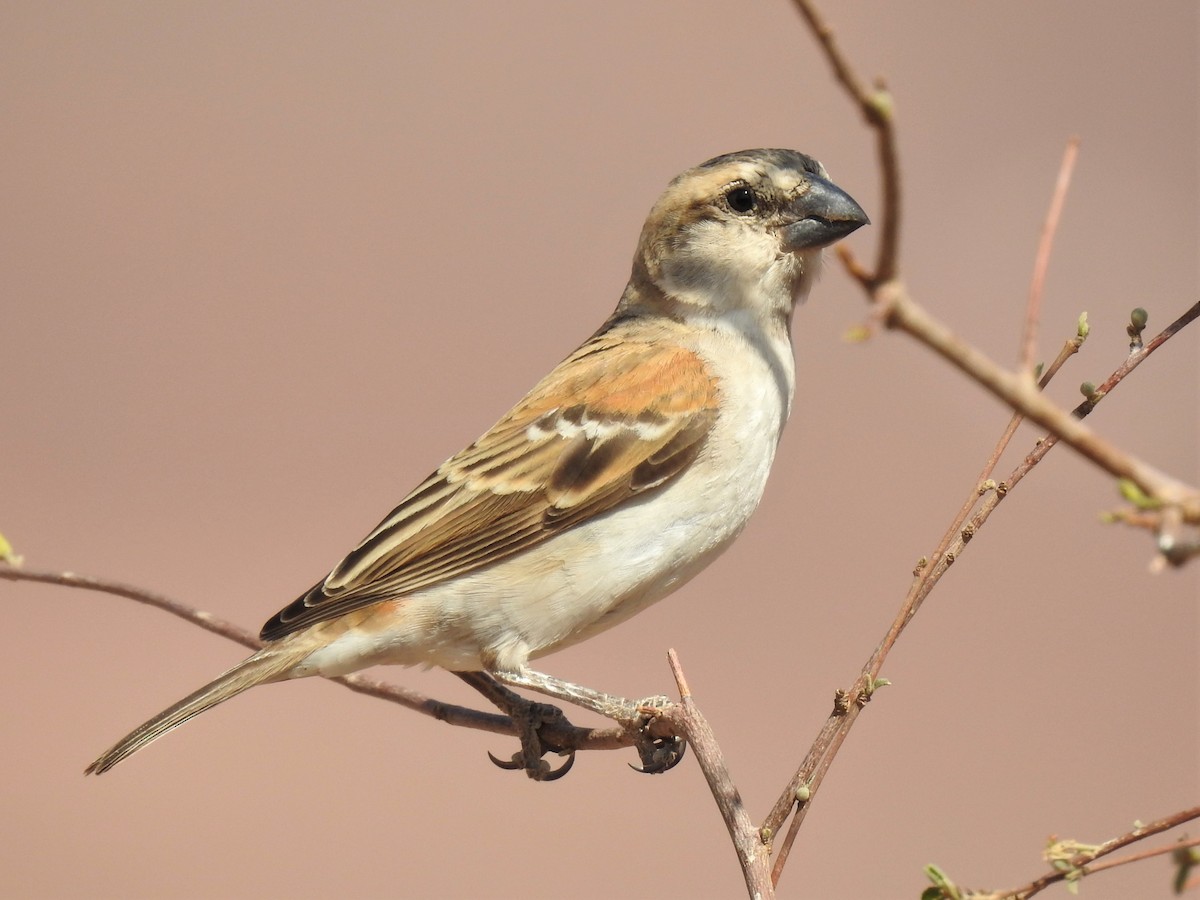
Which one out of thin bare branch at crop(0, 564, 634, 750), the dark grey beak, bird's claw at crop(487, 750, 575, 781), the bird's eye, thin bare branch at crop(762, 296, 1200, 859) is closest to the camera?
thin bare branch at crop(762, 296, 1200, 859)

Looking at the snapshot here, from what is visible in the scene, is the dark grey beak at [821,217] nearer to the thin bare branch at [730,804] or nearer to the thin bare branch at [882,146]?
the thin bare branch at [730,804]

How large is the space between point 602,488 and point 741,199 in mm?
1123

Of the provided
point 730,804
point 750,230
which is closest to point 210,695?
point 730,804

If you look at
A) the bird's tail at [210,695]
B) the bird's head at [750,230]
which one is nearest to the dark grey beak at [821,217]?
the bird's head at [750,230]

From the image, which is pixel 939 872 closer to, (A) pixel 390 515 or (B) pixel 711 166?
(A) pixel 390 515

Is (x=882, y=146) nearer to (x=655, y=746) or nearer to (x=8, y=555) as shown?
(x=8, y=555)

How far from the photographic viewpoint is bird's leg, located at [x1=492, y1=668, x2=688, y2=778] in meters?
3.19

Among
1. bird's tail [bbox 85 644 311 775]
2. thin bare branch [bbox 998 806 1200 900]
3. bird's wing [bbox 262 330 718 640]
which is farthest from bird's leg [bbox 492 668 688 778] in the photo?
thin bare branch [bbox 998 806 1200 900]

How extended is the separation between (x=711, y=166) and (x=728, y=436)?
1.05m

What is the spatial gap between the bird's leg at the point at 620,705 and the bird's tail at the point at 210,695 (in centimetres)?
63

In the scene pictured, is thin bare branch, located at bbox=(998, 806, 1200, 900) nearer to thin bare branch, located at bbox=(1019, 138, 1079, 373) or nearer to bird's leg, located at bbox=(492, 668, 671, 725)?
thin bare branch, located at bbox=(1019, 138, 1079, 373)

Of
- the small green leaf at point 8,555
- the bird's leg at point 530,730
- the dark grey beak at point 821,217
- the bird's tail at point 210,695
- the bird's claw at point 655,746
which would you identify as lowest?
the bird's claw at point 655,746

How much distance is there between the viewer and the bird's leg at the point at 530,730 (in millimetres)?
3818

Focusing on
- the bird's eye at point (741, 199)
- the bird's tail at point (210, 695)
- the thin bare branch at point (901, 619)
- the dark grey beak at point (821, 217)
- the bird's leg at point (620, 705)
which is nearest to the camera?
the thin bare branch at point (901, 619)
